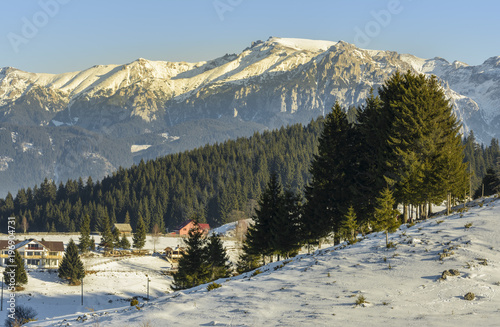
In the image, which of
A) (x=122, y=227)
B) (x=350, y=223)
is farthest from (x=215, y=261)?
(x=122, y=227)

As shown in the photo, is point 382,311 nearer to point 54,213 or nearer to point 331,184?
point 331,184

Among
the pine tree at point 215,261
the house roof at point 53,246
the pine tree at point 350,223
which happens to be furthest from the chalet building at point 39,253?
the pine tree at point 350,223

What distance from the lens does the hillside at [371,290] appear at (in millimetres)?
27484

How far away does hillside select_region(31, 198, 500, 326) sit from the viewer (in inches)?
1082

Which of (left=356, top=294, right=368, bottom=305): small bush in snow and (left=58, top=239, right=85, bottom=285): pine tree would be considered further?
(left=58, top=239, right=85, bottom=285): pine tree

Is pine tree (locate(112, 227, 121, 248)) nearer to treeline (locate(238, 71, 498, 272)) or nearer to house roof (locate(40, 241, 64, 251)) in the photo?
house roof (locate(40, 241, 64, 251))

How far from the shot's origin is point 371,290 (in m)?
30.8

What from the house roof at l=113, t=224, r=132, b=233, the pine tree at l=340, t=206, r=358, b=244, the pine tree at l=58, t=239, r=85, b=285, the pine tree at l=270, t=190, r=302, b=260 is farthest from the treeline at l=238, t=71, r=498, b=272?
the house roof at l=113, t=224, r=132, b=233

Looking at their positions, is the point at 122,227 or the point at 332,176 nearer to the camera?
the point at 332,176

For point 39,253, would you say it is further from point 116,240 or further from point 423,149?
point 423,149

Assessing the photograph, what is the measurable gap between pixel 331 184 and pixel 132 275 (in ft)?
205

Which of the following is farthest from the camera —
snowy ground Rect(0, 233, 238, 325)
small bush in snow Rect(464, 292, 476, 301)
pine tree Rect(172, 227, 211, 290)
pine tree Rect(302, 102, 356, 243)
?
snowy ground Rect(0, 233, 238, 325)

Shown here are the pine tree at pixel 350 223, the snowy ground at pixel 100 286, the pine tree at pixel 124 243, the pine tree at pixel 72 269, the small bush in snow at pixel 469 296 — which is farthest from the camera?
the pine tree at pixel 124 243

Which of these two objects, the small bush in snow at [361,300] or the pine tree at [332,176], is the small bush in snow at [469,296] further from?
the pine tree at [332,176]
